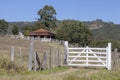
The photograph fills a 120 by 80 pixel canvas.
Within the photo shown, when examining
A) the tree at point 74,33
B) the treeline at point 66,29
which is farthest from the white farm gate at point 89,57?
the tree at point 74,33

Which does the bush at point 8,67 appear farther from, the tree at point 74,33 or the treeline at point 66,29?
the tree at point 74,33

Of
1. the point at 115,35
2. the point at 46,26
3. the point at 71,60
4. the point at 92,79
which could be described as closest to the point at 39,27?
the point at 46,26

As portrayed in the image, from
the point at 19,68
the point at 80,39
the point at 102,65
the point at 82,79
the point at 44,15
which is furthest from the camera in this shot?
the point at 44,15

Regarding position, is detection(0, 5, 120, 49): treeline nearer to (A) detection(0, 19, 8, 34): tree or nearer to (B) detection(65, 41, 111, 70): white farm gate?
(A) detection(0, 19, 8, 34): tree

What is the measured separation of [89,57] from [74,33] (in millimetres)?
80569

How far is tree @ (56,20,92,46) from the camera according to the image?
346 feet

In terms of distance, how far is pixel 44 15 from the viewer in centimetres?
13212

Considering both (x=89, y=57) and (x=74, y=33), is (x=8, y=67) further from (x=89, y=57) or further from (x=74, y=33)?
(x=74, y=33)

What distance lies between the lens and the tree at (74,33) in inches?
4156

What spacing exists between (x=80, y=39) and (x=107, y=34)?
8244 centimetres

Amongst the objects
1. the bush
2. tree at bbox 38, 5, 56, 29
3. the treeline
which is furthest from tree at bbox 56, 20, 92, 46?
the bush

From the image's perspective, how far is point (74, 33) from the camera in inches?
4262

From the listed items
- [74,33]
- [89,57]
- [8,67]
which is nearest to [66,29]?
[74,33]

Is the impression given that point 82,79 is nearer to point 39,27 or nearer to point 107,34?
point 39,27
